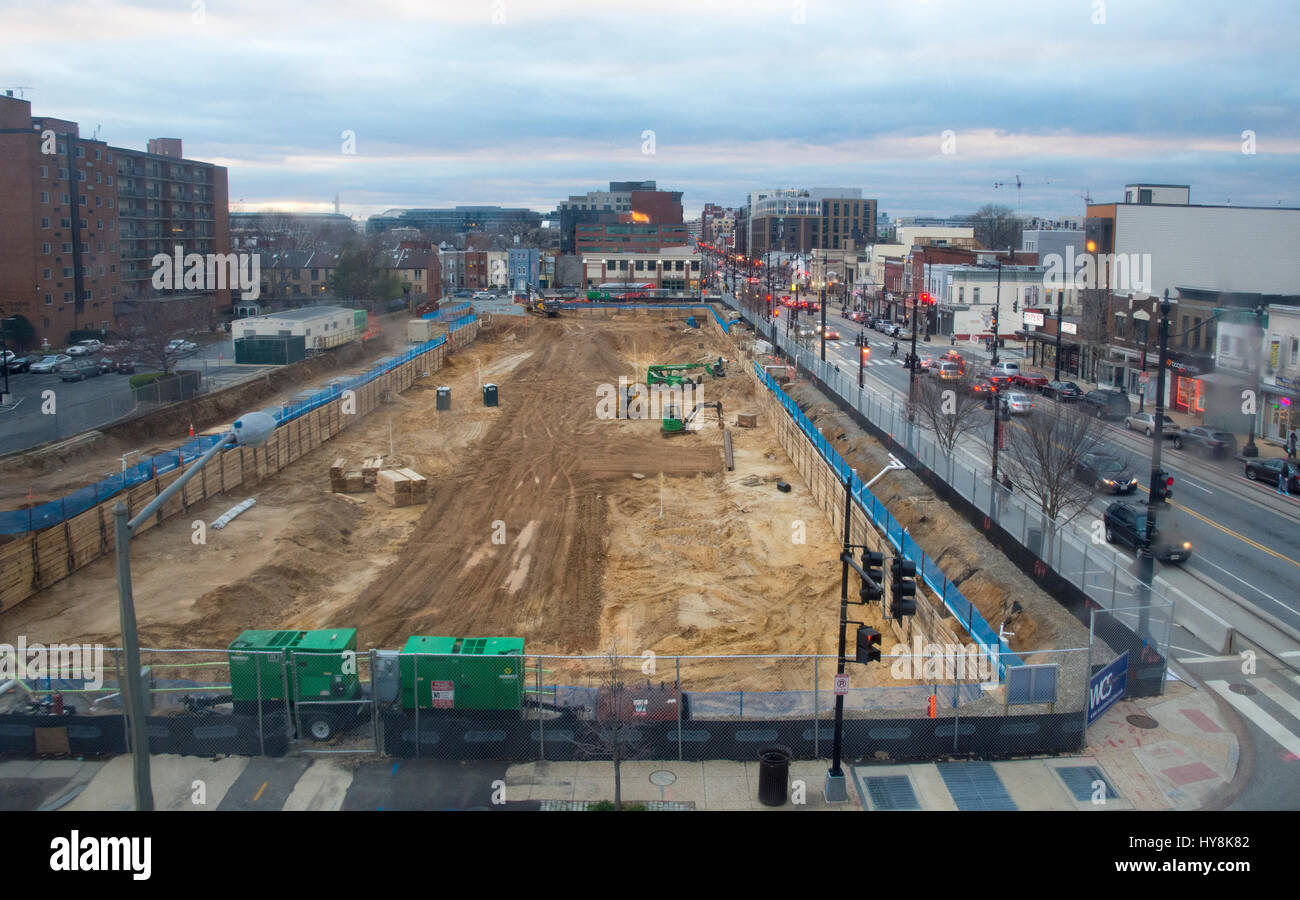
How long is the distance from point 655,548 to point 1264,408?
24664 mm

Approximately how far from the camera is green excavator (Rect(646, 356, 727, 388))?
54.2 meters

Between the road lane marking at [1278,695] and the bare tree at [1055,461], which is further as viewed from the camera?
the bare tree at [1055,461]

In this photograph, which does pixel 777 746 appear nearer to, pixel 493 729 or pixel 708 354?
pixel 493 729

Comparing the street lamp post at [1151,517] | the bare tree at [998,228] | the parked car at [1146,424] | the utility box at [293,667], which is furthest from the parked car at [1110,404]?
the bare tree at [998,228]

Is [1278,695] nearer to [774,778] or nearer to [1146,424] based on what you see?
[774,778]

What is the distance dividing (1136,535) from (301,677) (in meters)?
18.6

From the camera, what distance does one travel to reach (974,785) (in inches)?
537

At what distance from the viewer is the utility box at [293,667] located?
1489 cm

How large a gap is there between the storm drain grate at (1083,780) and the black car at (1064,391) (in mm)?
33200

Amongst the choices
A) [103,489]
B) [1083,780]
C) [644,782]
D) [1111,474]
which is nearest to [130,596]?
[644,782]

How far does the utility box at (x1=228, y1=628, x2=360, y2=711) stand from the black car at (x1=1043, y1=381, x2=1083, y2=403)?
3750cm

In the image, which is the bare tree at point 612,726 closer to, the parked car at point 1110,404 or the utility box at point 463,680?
the utility box at point 463,680

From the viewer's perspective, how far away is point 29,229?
59.0 m

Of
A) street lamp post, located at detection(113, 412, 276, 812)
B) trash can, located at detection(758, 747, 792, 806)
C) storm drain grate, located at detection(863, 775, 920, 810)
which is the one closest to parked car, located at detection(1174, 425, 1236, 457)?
storm drain grate, located at detection(863, 775, 920, 810)
